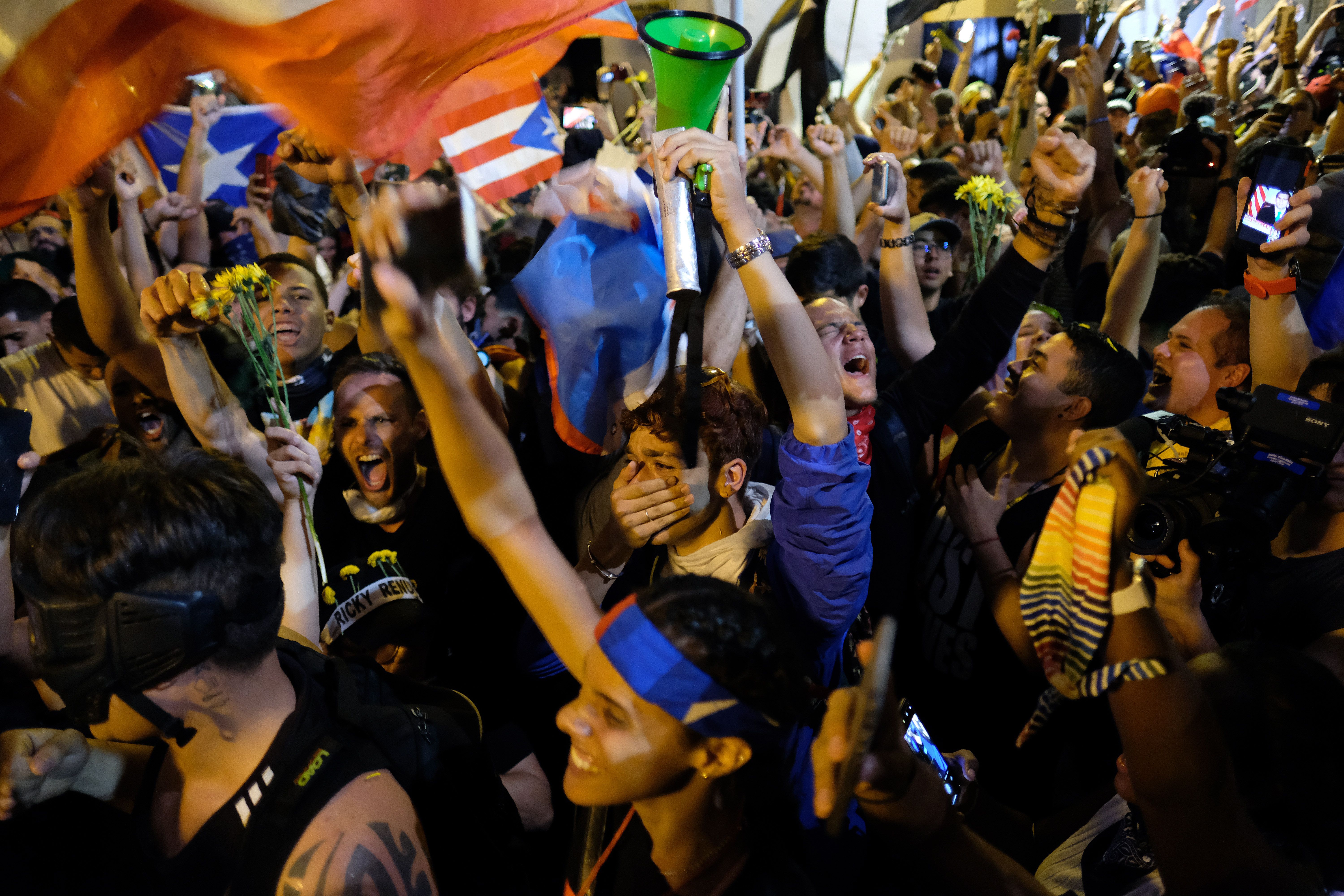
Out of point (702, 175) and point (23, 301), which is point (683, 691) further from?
point (23, 301)

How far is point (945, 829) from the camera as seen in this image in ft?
4.09

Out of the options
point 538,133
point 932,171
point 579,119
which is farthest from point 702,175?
point 579,119

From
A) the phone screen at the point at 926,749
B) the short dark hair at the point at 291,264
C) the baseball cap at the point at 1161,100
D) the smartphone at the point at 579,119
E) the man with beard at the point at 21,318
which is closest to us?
the phone screen at the point at 926,749

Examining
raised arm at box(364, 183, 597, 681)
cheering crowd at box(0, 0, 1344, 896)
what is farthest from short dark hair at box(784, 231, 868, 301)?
raised arm at box(364, 183, 597, 681)

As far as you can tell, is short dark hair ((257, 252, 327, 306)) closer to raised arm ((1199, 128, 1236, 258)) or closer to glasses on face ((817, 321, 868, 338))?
glasses on face ((817, 321, 868, 338))

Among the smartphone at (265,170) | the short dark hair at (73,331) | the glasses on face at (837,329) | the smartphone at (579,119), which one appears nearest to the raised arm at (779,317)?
the glasses on face at (837,329)

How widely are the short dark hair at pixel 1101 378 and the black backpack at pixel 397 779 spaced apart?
208cm

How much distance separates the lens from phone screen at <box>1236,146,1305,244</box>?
94.4 inches

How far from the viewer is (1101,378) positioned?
2652 millimetres

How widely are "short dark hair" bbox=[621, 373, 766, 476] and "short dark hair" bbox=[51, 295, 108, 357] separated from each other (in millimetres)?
2857

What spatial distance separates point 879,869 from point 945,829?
0.88m

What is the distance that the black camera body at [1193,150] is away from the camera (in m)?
4.74

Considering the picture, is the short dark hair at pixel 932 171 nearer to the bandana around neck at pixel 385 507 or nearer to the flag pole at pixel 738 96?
the flag pole at pixel 738 96

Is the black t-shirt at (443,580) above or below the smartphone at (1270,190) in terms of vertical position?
below
